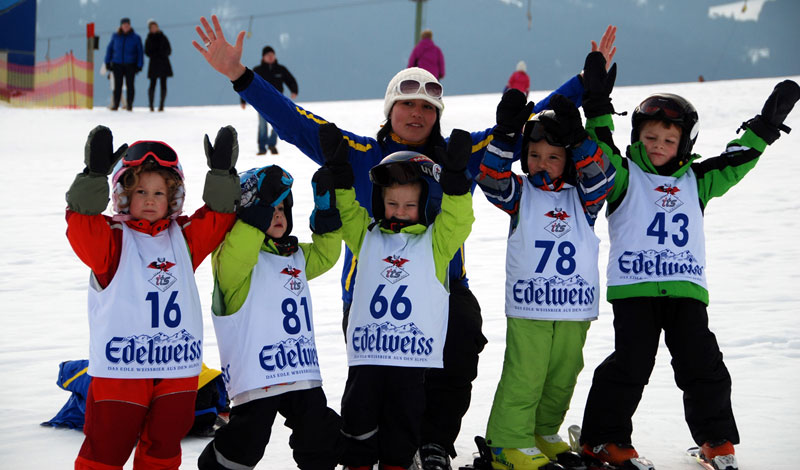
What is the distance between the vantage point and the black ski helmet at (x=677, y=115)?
13.8 feet

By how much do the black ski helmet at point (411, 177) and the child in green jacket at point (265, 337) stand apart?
12.2 inches

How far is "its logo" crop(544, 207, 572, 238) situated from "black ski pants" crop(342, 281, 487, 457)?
1.72 ft

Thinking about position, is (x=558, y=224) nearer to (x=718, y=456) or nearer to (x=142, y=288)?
(x=718, y=456)

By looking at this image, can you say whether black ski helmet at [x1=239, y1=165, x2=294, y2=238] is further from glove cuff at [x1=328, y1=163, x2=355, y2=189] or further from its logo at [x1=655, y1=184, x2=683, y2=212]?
its logo at [x1=655, y1=184, x2=683, y2=212]

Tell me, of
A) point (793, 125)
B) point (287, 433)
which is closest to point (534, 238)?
point (287, 433)

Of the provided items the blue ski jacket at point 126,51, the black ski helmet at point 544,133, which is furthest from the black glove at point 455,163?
the blue ski jacket at point 126,51

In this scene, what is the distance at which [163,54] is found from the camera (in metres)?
19.5

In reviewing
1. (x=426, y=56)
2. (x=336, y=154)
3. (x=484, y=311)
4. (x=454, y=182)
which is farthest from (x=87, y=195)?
(x=426, y=56)

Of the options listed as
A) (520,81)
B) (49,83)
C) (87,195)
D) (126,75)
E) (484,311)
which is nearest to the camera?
(87,195)

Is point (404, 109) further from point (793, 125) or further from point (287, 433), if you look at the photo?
point (793, 125)

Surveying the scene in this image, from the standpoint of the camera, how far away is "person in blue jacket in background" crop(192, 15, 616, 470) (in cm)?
403

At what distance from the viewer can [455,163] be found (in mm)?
3695

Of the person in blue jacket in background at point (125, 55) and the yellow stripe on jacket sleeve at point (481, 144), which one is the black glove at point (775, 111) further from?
the person in blue jacket in background at point (125, 55)

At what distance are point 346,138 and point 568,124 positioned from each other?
3.36 feet
